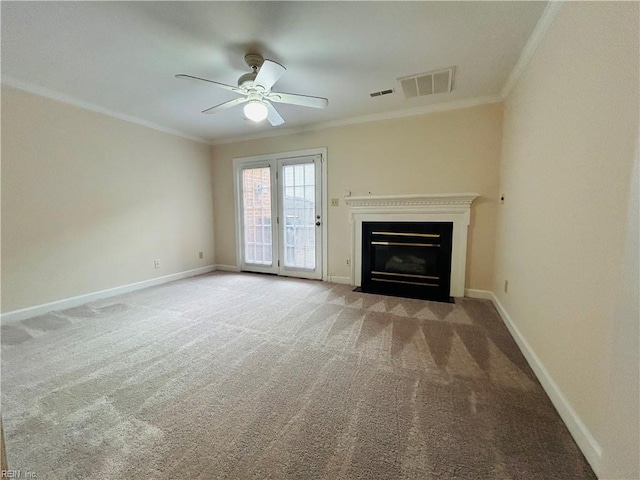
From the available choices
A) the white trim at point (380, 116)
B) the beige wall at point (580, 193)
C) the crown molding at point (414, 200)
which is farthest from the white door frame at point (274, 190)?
the beige wall at point (580, 193)

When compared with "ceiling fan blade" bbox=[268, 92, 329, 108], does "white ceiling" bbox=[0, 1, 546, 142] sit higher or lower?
higher

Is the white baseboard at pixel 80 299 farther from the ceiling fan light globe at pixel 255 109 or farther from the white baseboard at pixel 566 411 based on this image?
the white baseboard at pixel 566 411

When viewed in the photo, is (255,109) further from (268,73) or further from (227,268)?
(227,268)

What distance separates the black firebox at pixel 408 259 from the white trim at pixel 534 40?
1.62 m

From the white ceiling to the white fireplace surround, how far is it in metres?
1.21

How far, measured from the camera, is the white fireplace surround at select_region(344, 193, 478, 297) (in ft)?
10.4

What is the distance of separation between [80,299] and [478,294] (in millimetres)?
5063

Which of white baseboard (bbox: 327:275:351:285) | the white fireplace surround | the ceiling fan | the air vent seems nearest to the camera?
the ceiling fan

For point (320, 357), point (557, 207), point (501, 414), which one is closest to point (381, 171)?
A: point (557, 207)

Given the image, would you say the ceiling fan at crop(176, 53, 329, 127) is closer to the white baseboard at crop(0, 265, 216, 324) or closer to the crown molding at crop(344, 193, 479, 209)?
the crown molding at crop(344, 193, 479, 209)

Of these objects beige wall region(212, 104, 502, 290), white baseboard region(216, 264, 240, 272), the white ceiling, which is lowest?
white baseboard region(216, 264, 240, 272)

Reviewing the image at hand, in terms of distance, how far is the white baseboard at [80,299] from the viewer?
2631mm

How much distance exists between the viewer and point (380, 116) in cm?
352

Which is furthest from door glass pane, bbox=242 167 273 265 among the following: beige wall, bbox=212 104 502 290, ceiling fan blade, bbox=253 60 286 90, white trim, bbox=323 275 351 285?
ceiling fan blade, bbox=253 60 286 90
